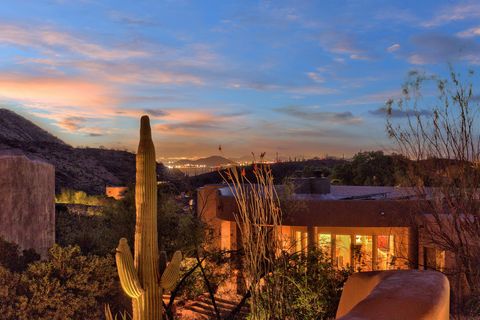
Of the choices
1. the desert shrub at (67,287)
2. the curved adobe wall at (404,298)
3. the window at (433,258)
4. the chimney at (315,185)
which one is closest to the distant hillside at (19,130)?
the chimney at (315,185)

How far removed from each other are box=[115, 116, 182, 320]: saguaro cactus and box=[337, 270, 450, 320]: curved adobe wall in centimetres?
260

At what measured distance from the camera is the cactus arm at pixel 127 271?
4.73m

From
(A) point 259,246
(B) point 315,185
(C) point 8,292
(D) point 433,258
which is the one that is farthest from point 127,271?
(B) point 315,185

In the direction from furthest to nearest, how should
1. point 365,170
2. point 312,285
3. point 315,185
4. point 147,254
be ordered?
point 365,170 → point 315,185 → point 312,285 → point 147,254

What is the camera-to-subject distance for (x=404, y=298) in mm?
2479

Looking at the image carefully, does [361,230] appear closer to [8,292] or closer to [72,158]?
[8,292]

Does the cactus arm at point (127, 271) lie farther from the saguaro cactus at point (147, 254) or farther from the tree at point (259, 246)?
the tree at point (259, 246)

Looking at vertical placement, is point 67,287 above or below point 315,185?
below

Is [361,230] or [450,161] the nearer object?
[450,161]

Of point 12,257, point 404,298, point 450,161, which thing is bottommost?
point 12,257

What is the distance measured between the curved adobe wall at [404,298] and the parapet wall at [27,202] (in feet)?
20.1

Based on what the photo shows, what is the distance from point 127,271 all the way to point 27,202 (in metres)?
3.90

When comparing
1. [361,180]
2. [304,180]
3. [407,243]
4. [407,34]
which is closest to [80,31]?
[304,180]

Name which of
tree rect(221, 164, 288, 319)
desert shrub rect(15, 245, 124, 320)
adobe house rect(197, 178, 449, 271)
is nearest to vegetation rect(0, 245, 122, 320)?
desert shrub rect(15, 245, 124, 320)
